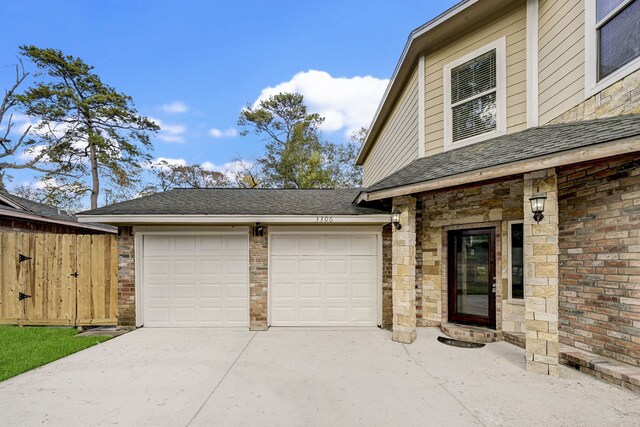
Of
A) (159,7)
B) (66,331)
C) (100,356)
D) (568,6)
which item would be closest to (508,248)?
(568,6)

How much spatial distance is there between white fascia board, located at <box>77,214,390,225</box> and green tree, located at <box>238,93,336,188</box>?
45.3 ft

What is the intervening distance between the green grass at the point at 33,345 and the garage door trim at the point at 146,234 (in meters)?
0.85

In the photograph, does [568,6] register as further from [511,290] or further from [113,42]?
[113,42]

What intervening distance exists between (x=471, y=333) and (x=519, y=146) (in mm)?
3274

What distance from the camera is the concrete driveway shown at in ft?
9.80

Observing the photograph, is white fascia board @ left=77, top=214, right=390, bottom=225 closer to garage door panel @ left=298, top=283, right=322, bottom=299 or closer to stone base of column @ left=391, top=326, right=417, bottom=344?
garage door panel @ left=298, top=283, right=322, bottom=299

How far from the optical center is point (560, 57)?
4.73 m

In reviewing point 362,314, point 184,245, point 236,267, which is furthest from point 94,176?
point 362,314

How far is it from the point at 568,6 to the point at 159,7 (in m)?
13.7

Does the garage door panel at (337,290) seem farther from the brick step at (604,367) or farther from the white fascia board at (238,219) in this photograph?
the brick step at (604,367)

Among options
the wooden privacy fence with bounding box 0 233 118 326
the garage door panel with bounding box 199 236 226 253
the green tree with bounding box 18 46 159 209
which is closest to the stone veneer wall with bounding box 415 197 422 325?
the garage door panel with bounding box 199 236 226 253

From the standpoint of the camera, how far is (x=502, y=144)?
192 inches

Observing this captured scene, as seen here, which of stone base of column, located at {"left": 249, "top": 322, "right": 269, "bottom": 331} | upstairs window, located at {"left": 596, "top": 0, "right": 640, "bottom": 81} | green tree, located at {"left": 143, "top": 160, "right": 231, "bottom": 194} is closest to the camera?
upstairs window, located at {"left": 596, "top": 0, "right": 640, "bottom": 81}

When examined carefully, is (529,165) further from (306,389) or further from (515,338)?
(306,389)
